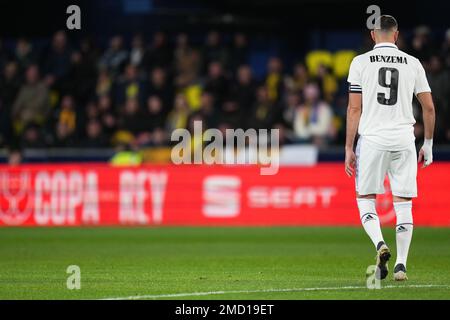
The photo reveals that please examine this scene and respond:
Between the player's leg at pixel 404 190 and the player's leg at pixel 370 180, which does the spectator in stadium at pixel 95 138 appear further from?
the player's leg at pixel 404 190

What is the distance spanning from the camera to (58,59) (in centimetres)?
2394

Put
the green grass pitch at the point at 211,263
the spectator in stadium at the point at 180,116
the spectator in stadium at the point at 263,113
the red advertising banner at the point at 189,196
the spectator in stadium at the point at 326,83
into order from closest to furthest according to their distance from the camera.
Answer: the green grass pitch at the point at 211,263, the red advertising banner at the point at 189,196, the spectator in stadium at the point at 263,113, the spectator in stadium at the point at 326,83, the spectator in stadium at the point at 180,116

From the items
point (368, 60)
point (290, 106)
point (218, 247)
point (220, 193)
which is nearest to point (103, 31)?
point (290, 106)

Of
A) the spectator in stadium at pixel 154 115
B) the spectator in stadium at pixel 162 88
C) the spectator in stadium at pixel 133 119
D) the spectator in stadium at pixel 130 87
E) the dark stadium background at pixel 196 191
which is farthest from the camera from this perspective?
the spectator in stadium at pixel 130 87

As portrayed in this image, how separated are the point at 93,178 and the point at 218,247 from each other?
527 cm

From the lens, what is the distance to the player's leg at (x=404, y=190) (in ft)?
32.4

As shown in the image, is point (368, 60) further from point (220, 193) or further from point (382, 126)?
point (220, 193)

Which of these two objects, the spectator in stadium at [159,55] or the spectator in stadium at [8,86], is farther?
the spectator in stadium at [8,86]

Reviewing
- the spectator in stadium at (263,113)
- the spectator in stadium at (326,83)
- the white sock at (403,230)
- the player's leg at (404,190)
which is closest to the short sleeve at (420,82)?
the player's leg at (404,190)

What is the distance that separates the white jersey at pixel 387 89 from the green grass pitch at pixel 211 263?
51.3 inches

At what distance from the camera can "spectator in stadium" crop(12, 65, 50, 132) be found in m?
22.7

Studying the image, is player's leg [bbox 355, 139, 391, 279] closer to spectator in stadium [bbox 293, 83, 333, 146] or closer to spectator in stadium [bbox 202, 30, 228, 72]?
spectator in stadium [bbox 293, 83, 333, 146]

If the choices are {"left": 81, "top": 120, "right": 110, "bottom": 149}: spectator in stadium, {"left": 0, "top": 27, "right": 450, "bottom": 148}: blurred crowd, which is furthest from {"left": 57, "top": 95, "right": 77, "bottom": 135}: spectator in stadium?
{"left": 81, "top": 120, "right": 110, "bottom": 149}: spectator in stadium

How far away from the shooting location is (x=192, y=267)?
11.8m
